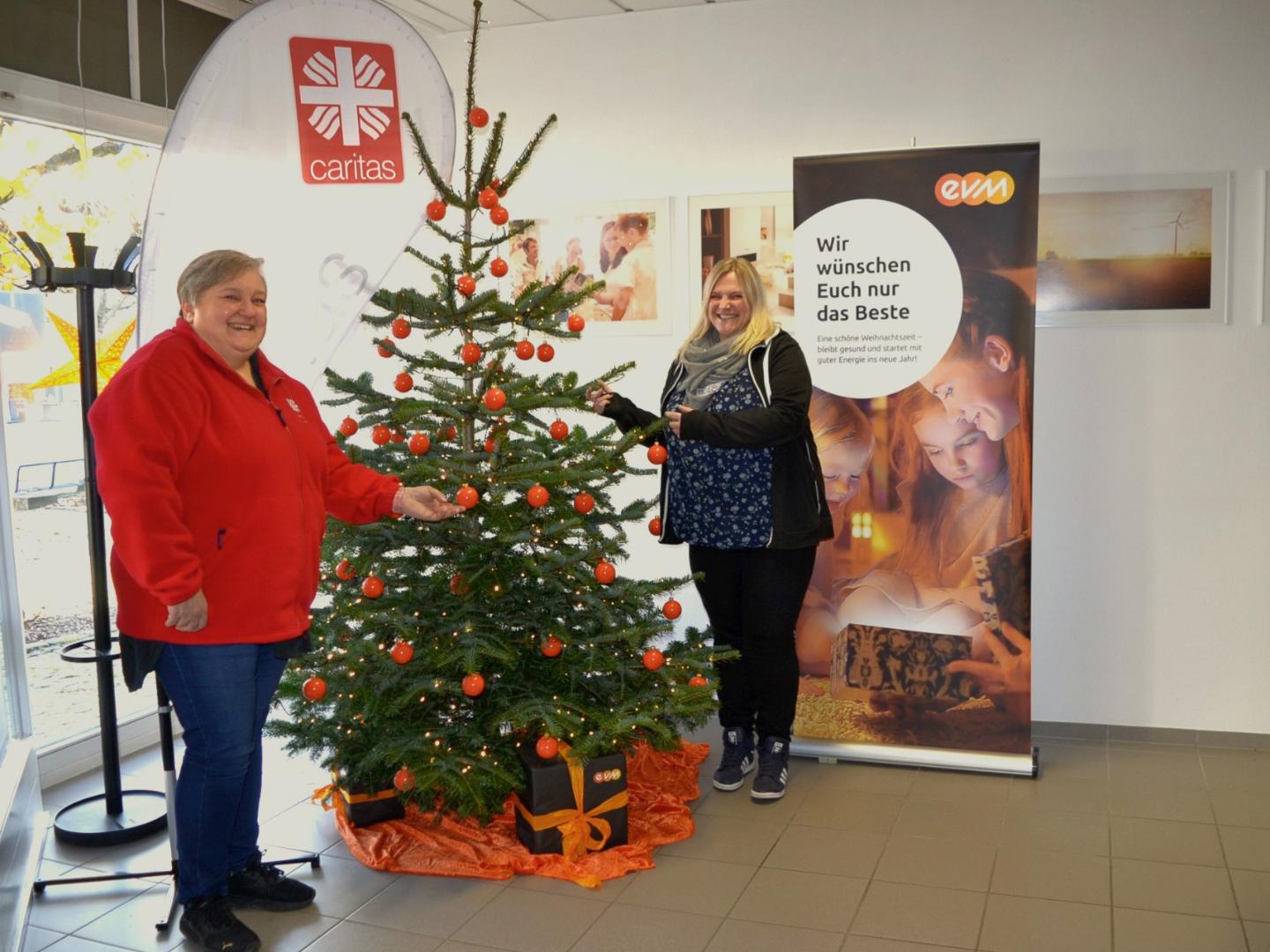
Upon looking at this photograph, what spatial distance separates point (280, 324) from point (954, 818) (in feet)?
7.60

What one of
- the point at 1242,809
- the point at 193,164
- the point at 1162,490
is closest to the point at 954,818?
the point at 1242,809

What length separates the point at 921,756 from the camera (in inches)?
143

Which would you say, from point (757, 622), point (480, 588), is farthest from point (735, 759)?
point (480, 588)

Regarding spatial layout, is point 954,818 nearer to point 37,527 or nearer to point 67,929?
point 67,929

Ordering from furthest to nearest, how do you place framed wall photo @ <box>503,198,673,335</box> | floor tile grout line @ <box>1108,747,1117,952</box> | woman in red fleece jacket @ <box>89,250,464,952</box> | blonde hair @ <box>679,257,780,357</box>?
framed wall photo @ <box>503,198,673,335</box>, blonde hair @ <box>679,257,780,357</box>, floor tile grout line @ <box>1108,747,1117,952</box>, woman in red fleece jacket @ <box>89,250,464,952</box>

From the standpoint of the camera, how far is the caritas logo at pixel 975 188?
338 centimetres

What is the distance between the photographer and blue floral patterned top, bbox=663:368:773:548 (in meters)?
3.29

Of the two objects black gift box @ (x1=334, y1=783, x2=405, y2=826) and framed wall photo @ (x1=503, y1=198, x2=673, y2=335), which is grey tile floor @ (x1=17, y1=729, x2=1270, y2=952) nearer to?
black gift box @ (x1=334, y1=783, x2=405, y2=826)

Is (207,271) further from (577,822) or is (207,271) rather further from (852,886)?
(852,886)

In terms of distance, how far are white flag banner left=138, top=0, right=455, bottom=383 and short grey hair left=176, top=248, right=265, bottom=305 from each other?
0.11m

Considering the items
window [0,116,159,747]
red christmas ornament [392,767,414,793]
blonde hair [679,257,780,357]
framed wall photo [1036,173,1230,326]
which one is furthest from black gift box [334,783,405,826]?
framed wall photo [1036,173,1230,326]

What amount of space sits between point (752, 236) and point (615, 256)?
22.4 inches

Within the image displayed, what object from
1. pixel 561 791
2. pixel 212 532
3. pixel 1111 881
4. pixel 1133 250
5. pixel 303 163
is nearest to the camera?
pixel 212 532

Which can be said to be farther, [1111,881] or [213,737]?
[1111,881]
